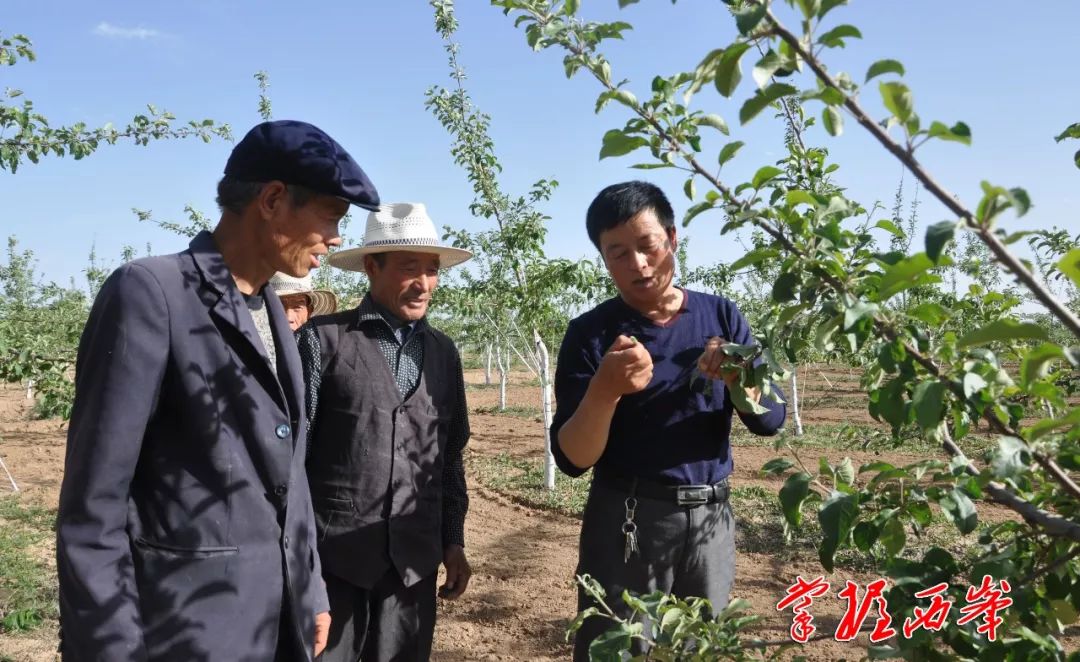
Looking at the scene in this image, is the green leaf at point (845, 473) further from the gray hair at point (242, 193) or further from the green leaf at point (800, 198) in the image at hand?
the gray hair at point (242, 193)

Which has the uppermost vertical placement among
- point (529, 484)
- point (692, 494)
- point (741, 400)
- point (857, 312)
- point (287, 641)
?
point (857, 312)

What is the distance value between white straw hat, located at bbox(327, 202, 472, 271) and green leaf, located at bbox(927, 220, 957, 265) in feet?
5.67

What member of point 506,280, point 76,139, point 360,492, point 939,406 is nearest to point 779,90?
point 939,406

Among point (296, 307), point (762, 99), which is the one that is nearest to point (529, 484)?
point (296, 307)

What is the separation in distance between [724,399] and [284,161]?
118cm

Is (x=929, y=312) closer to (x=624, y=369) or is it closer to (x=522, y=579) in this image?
(x=624, y=369)

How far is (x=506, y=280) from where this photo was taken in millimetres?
8766

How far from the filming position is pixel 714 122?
114 cm

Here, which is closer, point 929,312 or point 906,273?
point 906,273

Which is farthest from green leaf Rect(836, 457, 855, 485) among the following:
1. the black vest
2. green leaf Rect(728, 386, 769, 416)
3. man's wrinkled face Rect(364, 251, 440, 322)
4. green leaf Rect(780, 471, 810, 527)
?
man's wrinkled face Rect(364, 251, 440, 322)

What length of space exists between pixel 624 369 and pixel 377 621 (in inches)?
39.5

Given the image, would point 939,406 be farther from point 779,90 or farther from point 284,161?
point 284,161

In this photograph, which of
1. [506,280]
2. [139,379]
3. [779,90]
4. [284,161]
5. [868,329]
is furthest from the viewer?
[506,280]

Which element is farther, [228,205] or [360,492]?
[360,492]
